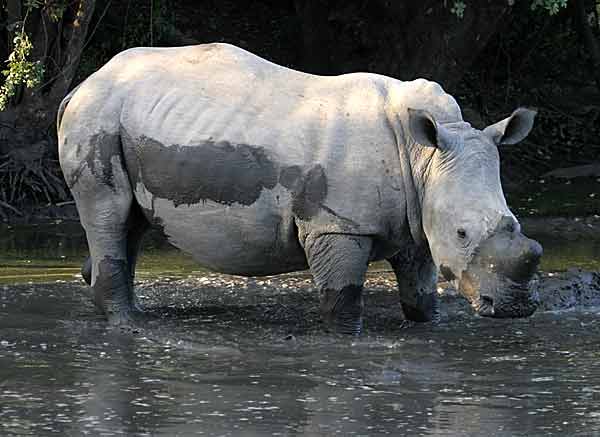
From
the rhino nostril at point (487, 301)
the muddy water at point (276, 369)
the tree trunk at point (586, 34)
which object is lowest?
the muddy water at point (276, 369)

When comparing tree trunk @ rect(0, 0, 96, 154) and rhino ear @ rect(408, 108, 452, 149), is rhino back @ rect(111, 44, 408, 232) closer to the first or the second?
rhino ear @ rect(408, 108, 452, 149)

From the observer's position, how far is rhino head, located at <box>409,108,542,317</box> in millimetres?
8352

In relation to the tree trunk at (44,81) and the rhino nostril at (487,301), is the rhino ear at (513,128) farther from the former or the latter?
the tree trunk at (44,81)

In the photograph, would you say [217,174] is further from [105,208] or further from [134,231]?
[134,231]

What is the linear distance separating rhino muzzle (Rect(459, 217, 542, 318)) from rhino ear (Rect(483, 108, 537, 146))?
Answer: 29.6 inches

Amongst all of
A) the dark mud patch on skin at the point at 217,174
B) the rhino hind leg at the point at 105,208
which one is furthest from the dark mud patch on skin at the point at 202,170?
the rhino hind leg at the point at 105,208

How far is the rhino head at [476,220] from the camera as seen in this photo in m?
8.35

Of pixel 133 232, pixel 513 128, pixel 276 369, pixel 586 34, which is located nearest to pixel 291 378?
pixel 276 369

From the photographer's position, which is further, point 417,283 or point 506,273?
point 417,283

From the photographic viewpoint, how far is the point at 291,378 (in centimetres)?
780

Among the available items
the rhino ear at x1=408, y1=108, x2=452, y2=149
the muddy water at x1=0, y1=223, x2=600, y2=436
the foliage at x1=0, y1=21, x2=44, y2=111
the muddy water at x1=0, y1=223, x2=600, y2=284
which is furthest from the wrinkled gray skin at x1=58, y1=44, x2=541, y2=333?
the foliage at x1=0, y1=21, x2=44, y2=111

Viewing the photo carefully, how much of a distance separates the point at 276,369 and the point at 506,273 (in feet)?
4.31

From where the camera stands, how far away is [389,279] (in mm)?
11586

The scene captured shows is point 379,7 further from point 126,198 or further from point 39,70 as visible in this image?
point 126,198
